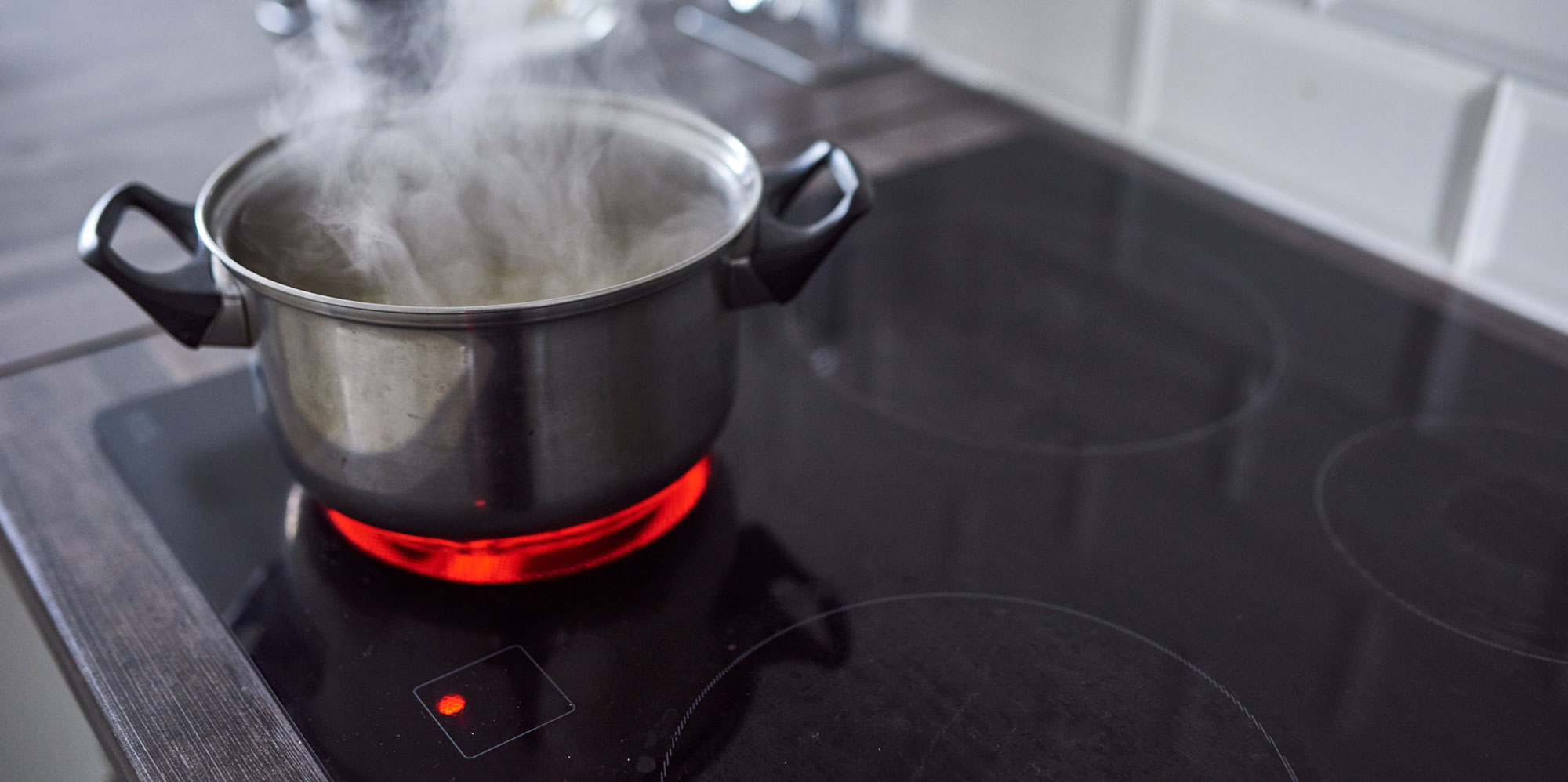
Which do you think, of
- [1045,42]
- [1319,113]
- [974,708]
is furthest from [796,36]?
[974,708]

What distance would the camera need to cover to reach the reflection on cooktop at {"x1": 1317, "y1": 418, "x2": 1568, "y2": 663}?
61 centimetres

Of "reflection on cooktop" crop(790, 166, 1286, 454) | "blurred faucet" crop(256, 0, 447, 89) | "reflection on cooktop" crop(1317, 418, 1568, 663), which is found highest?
"blurred faucet" crop(256, 0, 447, 89)

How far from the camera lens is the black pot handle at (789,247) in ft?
1.97

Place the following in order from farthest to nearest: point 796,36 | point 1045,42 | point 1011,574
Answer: point 796,36
point 1045,42
point 1011,574

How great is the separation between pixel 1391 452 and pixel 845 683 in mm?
361

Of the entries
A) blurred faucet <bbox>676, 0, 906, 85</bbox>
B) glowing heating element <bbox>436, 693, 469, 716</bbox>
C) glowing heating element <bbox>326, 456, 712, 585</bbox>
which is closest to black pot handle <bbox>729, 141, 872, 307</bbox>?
glowing heating element <bbox>326, 456, 712, 585</bbox>

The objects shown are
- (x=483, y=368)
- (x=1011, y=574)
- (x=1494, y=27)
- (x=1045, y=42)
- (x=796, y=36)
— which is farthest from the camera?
(x=796, y=36)

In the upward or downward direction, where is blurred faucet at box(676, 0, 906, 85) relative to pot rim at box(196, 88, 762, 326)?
downward

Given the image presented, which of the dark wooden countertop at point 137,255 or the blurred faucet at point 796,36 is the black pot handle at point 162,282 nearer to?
the dark wooden countertop at point 137,255

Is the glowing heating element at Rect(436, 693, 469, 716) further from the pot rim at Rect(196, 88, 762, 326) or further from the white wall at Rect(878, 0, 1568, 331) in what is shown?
the white wall at Rect(878, 0, 1568, 331)

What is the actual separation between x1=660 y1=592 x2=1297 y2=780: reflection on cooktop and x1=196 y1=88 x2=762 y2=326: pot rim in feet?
0.60

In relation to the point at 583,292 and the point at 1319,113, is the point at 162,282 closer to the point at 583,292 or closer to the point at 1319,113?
the point at 583,292

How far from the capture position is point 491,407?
54cm

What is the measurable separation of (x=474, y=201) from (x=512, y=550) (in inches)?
7.9
